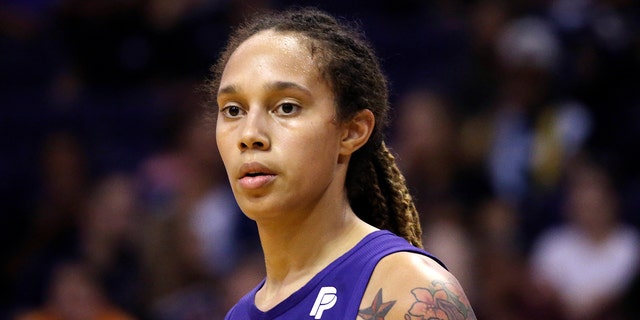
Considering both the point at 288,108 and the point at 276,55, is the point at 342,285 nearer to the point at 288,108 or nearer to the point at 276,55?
the point at 288,108

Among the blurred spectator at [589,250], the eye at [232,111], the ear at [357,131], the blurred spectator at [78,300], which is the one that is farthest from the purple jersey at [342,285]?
the blurred spectator at [78,300]

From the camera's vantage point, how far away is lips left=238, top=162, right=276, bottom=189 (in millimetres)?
3471

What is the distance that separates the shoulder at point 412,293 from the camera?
10.3 ft

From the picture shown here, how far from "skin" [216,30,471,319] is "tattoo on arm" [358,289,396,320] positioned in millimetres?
77

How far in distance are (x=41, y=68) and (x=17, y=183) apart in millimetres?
1656

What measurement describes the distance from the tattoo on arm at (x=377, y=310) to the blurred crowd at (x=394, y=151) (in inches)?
148

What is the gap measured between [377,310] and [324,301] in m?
0.27

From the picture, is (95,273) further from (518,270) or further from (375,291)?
(375,291)

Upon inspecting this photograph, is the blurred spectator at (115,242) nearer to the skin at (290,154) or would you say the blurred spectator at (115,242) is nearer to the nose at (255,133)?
the skin at (290,154)

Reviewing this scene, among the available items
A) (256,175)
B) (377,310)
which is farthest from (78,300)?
(377,310)

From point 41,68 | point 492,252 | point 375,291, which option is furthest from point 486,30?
point 375,291

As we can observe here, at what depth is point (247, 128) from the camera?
138 inches

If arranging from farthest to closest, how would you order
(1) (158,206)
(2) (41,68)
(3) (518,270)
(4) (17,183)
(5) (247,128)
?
(2) (41,68)
(4) (17,183)
(1) (158,206)
(3) (518,270)
(5) (247,128)

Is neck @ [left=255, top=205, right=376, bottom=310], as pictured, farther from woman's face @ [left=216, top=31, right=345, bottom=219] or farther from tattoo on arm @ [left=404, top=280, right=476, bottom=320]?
tattoo on arm @ [left=404, top=280, right=476, bottom=320]
